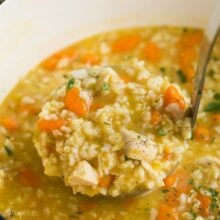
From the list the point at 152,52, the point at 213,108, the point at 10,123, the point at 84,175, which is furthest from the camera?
the point at 152,52

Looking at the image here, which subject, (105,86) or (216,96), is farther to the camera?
(216,96)

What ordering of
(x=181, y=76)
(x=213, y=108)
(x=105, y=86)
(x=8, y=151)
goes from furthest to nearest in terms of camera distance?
(x=181, y=76)
(x=213, y=108)
(x=8, y=151)
(x=105, y=86)

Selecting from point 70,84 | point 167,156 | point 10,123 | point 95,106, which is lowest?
point 167,156

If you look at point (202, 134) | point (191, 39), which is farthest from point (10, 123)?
point (191, 39)

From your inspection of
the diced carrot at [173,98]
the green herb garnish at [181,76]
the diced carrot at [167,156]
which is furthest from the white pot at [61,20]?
the diced carrot at [167,156]

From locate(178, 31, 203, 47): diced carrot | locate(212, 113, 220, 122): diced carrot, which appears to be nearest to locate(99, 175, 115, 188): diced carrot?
locate(212, 113, 220, 122): diced carrot

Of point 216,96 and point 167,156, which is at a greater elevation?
point 167,156

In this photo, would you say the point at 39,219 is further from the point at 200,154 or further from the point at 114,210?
the point at 200,154

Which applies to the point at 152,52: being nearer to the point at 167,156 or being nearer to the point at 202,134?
the point at 202,134
